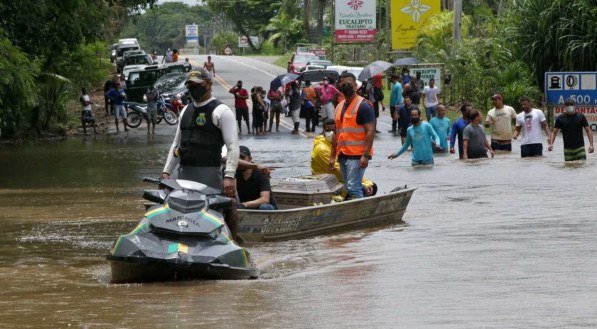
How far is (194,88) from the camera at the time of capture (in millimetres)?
11906

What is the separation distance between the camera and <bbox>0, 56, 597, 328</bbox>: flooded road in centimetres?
963

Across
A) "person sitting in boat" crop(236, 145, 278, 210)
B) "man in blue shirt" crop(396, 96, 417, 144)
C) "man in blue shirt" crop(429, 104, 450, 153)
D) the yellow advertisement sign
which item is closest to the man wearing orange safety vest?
"person sitting in boat" crop(236, 145, 278, 210)

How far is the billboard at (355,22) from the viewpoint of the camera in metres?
67.1

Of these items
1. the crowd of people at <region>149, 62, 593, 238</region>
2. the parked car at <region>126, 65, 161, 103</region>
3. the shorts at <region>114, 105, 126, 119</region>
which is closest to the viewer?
the crowd of people at <region>149, 62, 593, 238</region>

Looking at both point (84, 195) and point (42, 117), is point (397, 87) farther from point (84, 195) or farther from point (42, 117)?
point (84, 195)

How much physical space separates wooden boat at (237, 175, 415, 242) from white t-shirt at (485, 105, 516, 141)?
29.0 feet

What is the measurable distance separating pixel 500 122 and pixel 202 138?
14227 millimetres

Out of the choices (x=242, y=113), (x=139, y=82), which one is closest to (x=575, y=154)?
(x=242, y=113)

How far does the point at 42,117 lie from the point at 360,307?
31.1 meters

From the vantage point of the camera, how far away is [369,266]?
12.7m

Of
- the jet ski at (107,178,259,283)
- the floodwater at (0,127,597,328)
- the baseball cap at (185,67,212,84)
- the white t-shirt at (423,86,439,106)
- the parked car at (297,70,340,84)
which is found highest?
the baseball cap at (185,67,212,84)

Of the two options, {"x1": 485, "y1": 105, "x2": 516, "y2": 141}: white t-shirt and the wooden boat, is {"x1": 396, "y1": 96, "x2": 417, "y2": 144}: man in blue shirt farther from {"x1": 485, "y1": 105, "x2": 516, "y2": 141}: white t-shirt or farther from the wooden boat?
the wooden boat

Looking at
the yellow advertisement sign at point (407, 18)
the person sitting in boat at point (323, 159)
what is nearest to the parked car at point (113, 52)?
the yellow advertisement sign at point (407, 18)

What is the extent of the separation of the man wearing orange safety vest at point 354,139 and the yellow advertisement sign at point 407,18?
149 ft
